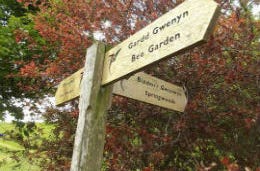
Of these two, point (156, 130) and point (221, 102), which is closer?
point (221, 102)

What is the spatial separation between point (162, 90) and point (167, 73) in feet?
3.68

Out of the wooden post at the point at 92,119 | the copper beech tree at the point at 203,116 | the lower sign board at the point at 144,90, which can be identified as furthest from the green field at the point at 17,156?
the wooden post at the point at 92,119

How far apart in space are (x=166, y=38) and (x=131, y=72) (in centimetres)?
42

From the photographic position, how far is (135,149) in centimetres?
418

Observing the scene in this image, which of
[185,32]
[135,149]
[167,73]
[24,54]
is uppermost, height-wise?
[24,54]

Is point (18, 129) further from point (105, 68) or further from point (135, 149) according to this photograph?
point (105, 68)

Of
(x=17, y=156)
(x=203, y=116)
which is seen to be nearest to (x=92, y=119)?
(x=203, y=116)

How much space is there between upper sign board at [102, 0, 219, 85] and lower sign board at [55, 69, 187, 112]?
34 cm

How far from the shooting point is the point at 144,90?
3.40m

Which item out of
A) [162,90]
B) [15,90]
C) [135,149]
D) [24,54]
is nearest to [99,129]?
[162,90]

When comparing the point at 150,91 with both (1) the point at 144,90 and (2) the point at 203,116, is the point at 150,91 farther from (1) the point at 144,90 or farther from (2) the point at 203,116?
(2) the point at 203,116

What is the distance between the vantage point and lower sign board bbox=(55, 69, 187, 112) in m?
3.31

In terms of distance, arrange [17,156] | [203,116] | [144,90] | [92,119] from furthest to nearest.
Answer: [17,156] → [203,116] → [144,90] → [92,119]

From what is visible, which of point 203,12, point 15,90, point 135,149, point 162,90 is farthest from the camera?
point 15,90
